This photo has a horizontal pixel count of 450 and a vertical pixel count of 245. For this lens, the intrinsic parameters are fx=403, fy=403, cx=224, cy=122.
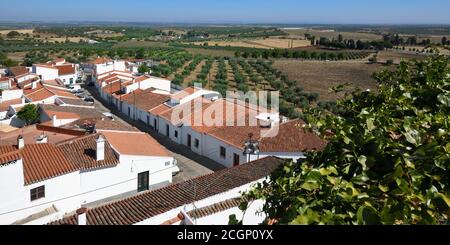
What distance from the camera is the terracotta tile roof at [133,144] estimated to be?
19.1 meters

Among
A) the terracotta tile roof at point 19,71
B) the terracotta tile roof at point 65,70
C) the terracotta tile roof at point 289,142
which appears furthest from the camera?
the terracotta tile roof at point 65,70

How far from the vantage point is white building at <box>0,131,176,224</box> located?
13.9 meters

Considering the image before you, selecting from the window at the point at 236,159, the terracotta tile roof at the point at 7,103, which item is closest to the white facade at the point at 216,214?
the window at the point at 236,159

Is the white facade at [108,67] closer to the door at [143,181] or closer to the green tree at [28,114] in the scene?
the green tree at [28,114]

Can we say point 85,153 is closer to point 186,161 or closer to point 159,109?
point 186,161

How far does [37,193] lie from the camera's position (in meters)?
14.9

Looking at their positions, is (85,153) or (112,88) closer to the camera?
(85,153)

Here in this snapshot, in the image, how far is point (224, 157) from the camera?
898 inches

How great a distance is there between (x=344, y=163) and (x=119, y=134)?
756 inches

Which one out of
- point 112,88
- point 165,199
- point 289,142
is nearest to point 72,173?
point 165,199

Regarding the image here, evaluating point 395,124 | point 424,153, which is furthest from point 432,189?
point 395,124

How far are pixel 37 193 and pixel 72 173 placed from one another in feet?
5.62

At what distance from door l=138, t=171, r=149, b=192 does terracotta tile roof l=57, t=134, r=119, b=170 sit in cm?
155
